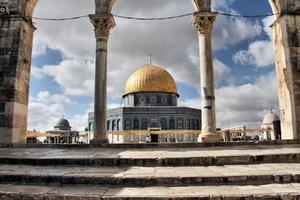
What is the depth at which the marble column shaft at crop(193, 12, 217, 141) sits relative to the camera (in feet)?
30.4

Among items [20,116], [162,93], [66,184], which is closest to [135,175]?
[66,184]

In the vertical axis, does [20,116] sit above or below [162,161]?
above

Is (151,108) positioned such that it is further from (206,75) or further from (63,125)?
(206,75)

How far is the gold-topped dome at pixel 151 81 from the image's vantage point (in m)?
39.3

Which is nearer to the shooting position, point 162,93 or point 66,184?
point 66,184

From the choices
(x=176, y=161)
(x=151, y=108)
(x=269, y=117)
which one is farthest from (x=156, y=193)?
(x=269, y=117)

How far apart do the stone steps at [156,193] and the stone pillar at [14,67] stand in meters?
6.04

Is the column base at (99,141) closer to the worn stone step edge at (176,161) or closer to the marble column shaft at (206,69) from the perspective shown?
the marble column shaft at (206,69)

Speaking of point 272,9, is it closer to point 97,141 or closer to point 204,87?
point 204,87

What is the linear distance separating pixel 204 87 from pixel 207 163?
4.72m

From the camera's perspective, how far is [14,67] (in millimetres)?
9594

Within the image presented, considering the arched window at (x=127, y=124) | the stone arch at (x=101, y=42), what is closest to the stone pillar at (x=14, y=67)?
the stone arch at (x=101, y=42)

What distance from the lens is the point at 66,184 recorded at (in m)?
4.03

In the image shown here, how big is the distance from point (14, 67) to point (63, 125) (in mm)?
45960
